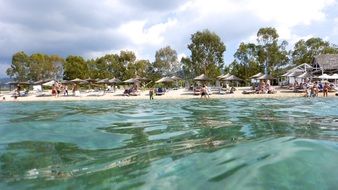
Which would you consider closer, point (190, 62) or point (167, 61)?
point (190, 62)

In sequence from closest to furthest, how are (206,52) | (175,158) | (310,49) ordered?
(175,158), (206,52), (310,49)

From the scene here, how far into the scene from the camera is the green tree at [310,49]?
67000 millimetres

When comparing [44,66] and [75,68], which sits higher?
[44,66]

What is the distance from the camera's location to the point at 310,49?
6812 cm

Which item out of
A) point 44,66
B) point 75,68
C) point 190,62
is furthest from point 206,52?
point 44,66

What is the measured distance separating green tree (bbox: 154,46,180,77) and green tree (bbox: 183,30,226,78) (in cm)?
1724

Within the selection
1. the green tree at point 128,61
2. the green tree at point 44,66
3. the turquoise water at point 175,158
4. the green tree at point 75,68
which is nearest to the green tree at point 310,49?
the green tree at point 128,61

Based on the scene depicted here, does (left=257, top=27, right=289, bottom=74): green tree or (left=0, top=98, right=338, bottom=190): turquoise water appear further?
(left=257, top=27, right=289, bottom=74): green tree

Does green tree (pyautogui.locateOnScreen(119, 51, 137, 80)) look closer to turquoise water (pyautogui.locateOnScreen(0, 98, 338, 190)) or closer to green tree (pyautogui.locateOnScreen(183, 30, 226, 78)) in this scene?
green tree (pyautogui.locateOnScreen(183, 30, 226, 78))

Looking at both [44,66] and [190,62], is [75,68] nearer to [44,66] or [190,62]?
[44,66]

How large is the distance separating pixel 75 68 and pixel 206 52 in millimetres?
29795

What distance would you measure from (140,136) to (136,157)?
248cm

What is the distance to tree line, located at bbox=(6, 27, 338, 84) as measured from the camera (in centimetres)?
5475

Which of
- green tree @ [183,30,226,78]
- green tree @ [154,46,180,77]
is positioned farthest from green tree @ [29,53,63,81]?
green tree @ [183,30,226,78]
